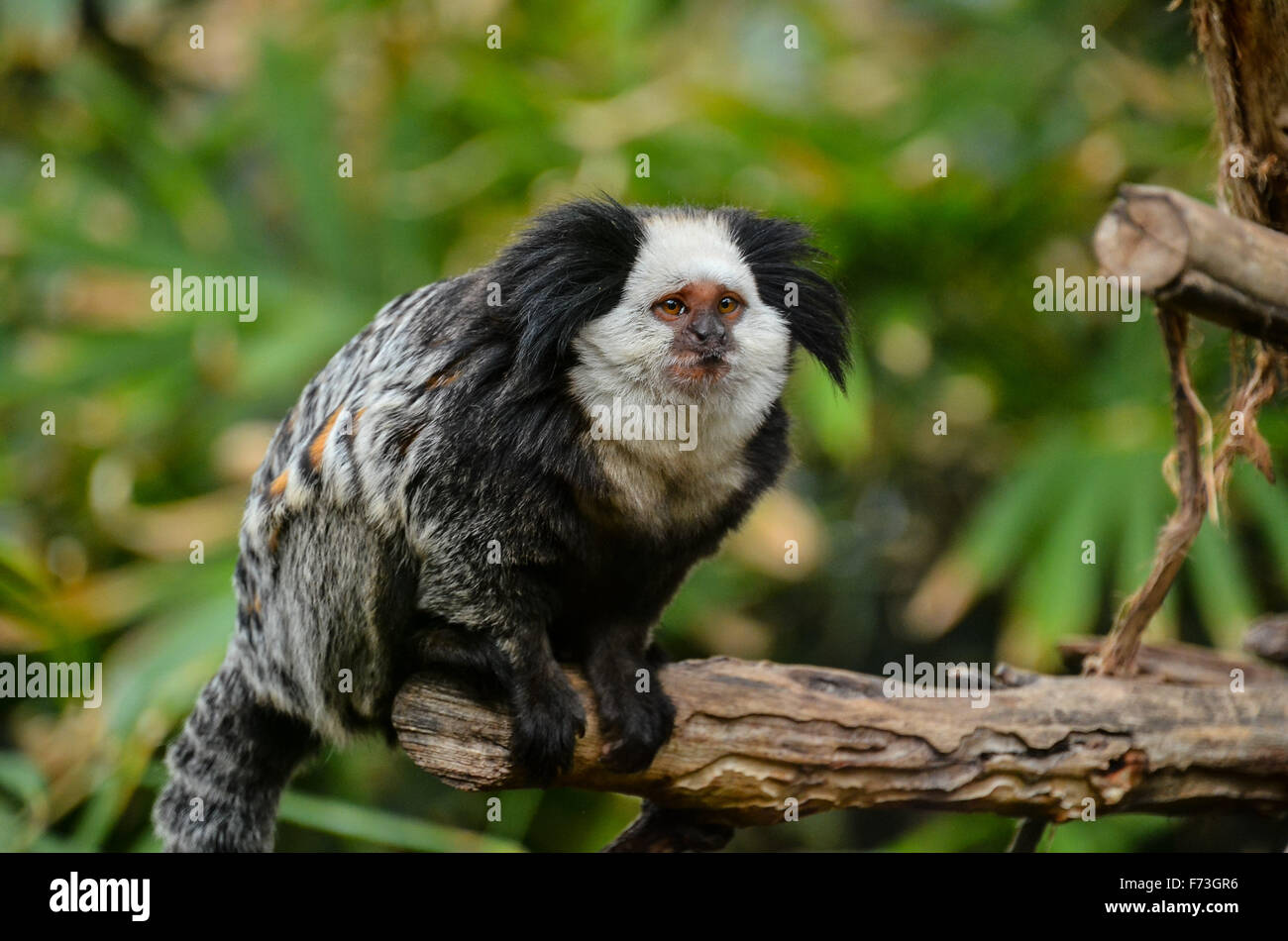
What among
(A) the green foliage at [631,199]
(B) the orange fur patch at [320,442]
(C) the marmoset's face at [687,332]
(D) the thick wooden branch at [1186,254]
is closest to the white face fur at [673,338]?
(C) the marmoset's face at [687,332]

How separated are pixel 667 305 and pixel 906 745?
1.15m

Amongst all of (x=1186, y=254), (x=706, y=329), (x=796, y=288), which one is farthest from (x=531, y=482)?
(x=1186, y=254)

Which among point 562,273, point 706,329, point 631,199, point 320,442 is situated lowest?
point 320,442

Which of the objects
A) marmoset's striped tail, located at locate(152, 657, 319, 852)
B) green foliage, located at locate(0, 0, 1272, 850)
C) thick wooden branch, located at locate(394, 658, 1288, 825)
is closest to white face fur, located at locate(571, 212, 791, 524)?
thick wooden branch, located at locate(394, 658, 1288, 825)

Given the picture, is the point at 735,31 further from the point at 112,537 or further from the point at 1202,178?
the point at 112,537

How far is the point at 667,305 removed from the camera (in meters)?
2.88

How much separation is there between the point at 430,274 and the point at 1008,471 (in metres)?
2.71

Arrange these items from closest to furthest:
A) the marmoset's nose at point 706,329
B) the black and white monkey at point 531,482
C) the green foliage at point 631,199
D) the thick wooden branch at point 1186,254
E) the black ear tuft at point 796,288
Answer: the thick wooden branch at point 1186,254
the black and white monkey at point 531,482
the marmoset's nose at point 706,329
the black ear tuft at point 796,288
the green foliage at point 631,199

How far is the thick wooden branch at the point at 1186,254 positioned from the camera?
2023mm

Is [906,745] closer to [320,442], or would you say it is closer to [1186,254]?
[1186,254]

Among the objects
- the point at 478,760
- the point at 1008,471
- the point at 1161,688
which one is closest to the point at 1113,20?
the point at 1008,471

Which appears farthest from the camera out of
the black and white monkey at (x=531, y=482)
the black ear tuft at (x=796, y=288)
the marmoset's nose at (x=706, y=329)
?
the black ear tuft at (x=796, y=288)

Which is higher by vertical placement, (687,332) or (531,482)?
(687,332)

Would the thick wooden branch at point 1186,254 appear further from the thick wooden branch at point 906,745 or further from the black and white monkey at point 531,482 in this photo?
the thick wooden branch at point 906,745
